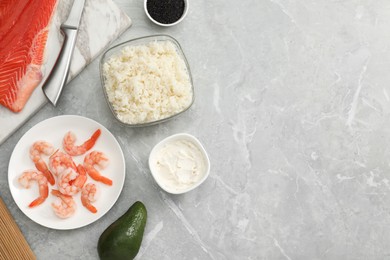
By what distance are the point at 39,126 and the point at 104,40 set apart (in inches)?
15.1

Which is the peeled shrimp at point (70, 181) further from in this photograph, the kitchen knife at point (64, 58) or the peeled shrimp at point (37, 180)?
the kitchen knife at point (64, 58)

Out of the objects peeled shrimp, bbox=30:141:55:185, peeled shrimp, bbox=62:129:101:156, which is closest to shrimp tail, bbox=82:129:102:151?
peeled shrimp, bbox=62:129:101:156

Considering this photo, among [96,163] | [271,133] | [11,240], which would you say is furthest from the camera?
[271,133]

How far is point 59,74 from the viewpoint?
6.10 feet

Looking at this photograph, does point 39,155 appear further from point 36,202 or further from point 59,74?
point 59,74

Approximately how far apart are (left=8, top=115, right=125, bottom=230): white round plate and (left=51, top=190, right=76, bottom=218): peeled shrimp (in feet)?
0.06

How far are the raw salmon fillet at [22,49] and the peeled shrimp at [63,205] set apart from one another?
0.33 m

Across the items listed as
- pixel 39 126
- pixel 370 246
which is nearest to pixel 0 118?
pixel 39 126

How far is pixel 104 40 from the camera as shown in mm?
1956

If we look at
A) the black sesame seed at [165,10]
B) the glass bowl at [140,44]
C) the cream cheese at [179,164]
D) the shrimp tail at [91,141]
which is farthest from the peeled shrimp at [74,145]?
the black sesame seed at [165,10]

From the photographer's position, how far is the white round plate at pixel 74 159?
1843 millimetres

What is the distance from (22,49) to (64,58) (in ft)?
0.51

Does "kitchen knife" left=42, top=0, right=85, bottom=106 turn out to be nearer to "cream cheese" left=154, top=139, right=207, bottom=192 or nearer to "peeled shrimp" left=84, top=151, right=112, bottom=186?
"peeled shrimp" left=84, top=151, right=112, bottom=186

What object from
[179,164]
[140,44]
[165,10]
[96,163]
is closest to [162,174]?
[179,164]
